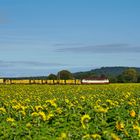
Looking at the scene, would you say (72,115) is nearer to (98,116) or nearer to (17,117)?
(98,116)

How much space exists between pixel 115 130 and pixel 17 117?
428 cm

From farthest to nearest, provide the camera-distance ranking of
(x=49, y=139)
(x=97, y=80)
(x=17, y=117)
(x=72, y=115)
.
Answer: (x=97, y=80) → (x=17, y=117) → (x=72, y=115) → (x=49, y=139)

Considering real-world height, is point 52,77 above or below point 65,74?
below

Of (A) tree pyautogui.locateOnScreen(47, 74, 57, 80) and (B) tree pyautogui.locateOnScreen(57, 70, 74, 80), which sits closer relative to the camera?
(A) tree pyautogui.locateOnScreen(47, 74, 57, 80)

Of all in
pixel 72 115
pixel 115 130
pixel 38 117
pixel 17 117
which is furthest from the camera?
pixel 17 117

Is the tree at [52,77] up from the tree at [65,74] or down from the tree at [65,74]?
down

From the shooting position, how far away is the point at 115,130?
434 inches

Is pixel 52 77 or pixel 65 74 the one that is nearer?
pixel 52 77

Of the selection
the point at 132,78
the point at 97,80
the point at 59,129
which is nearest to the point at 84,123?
the point at 59,129

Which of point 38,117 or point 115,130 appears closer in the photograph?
point 115,130

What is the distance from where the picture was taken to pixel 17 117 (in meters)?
14.7

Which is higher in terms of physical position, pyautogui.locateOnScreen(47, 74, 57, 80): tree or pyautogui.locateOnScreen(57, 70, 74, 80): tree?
pyautogui.locateOnScreen(57, 70, 74, 80): tree

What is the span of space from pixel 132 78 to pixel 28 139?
94495 millimetres

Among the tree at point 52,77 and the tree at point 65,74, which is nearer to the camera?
the tree at point 52,77
